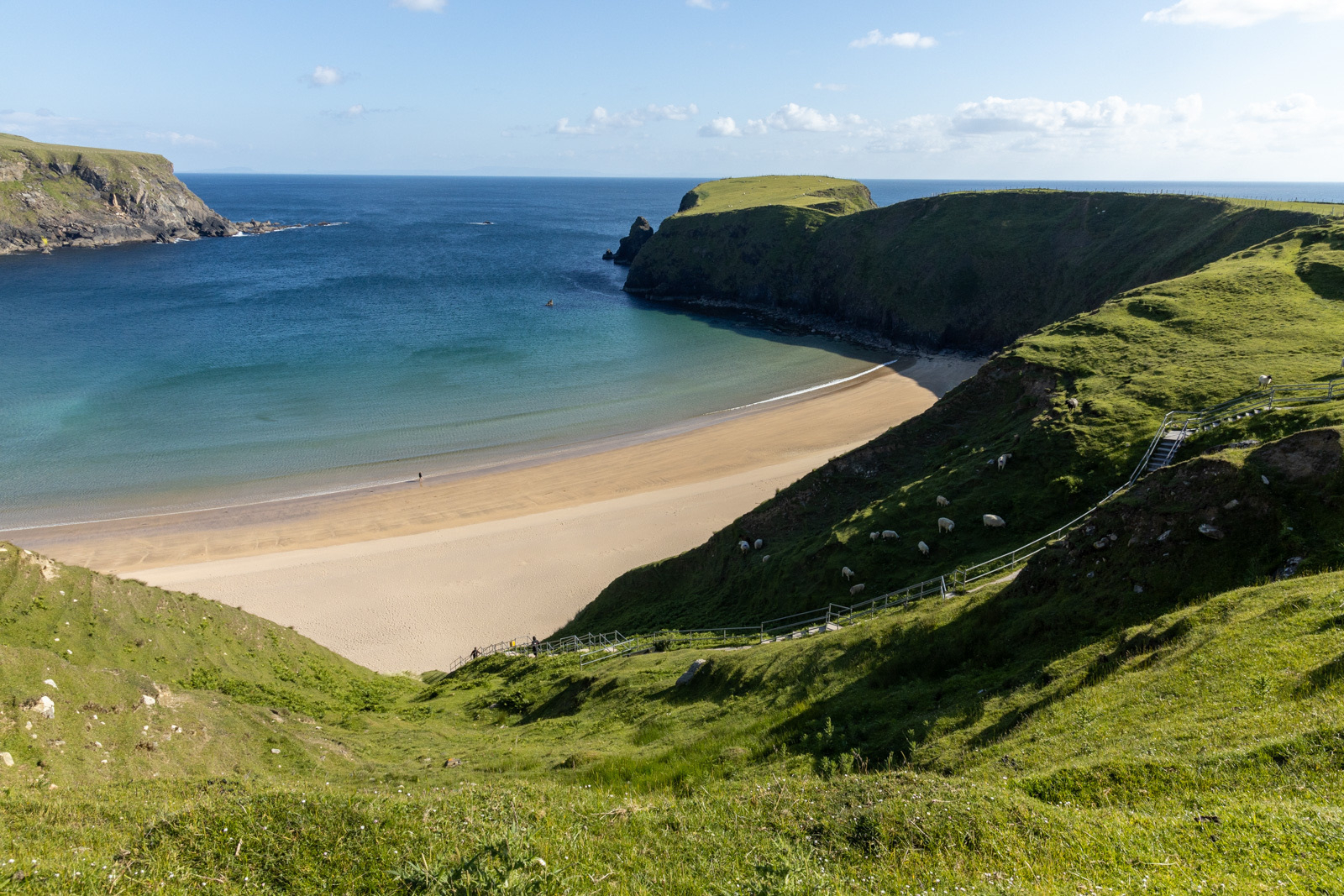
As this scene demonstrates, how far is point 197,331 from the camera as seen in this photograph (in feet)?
293

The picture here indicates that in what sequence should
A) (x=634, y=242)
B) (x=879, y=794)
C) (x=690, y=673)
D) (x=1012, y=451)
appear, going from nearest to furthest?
(x=879, y=794) < (x=690, y=673) < (x=1012, y=451) < (x=634, y=242)

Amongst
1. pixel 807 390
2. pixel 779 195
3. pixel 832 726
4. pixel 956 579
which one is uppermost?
pixel 779 195

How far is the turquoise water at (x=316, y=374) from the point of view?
5341 cm

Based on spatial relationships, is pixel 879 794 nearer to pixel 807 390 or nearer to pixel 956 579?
pixel 956 579

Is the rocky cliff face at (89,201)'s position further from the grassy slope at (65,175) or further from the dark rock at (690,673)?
the dark rock at (690,673)

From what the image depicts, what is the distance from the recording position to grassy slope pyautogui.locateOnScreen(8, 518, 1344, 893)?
30.0 ft

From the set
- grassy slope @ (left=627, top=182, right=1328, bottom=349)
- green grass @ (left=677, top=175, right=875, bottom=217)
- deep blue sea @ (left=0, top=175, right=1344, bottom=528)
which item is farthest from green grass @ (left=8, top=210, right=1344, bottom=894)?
green grass @ (left=677, top=175, right=875, bottom=217)

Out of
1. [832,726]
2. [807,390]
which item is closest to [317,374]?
[807,390]

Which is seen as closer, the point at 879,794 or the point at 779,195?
the point at 879,794

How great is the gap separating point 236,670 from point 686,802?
16.6 meters

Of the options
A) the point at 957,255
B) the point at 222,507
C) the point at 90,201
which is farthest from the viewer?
the point at 90,201

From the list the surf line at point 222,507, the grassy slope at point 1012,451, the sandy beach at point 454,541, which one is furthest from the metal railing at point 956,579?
the surf line at point 222,507

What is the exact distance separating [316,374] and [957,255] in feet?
259

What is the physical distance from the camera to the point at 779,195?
489 ft
